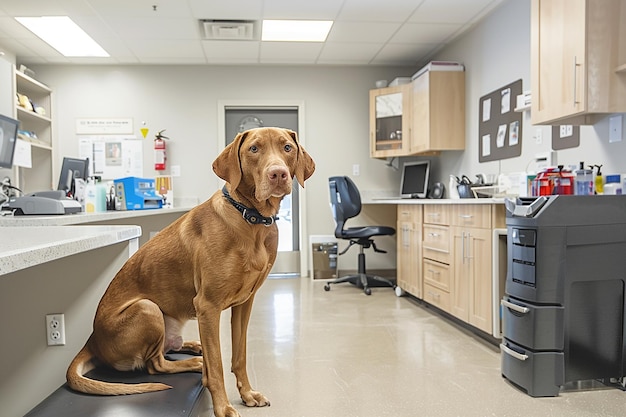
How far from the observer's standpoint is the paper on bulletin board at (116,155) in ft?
18.5

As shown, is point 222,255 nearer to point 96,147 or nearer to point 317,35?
point 317,35

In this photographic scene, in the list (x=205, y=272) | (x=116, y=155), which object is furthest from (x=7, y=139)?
(x=116, y=155)

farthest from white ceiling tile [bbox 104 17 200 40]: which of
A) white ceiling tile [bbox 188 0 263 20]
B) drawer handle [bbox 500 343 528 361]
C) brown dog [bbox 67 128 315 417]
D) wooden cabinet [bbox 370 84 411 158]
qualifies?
drawer handle [bbox 500 343 528 361]

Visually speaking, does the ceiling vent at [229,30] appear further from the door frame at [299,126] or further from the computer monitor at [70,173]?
the computer monitor at [70,173]

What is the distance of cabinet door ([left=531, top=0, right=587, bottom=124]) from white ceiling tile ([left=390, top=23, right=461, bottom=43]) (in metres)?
1.75

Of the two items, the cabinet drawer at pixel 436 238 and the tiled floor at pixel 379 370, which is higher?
the cabinet drawer at pixel 436 238

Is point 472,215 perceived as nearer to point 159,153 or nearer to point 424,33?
point 424,33

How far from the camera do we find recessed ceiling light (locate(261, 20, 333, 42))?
14.4 ft

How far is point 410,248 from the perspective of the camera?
4.39 metres

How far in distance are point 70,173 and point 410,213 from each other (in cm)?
292

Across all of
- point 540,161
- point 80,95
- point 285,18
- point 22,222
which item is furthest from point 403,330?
point 80,95

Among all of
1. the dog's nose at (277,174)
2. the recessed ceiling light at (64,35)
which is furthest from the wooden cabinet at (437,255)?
the recessed ceiling light at (64,35)

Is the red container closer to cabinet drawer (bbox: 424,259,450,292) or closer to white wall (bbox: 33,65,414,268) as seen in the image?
cabinet drawer (bbox: 424,259,450,292)

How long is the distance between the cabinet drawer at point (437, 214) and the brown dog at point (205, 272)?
221 centimetres
